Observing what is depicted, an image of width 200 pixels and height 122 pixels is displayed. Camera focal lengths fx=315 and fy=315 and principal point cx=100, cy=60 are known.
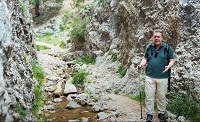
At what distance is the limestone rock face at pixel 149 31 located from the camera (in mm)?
9312

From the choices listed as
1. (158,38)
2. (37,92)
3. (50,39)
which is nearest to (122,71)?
(37,92)

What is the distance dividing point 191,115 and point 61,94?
234 inches

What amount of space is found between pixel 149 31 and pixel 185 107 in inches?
157

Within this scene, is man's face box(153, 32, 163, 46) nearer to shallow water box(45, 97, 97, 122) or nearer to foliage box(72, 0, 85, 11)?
shallow water box(45, 97, 97, 122)

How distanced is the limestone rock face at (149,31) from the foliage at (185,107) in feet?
0.78

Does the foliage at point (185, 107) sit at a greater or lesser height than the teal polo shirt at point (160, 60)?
lesser

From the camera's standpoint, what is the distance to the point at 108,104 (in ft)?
35.4

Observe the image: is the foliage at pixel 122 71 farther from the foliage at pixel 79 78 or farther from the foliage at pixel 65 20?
the foliage at pixel 65 20

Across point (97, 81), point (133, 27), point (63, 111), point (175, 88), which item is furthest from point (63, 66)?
point (175, 88)

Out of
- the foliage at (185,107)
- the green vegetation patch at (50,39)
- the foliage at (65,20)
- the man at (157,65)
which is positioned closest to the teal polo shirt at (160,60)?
the man at (157,65)

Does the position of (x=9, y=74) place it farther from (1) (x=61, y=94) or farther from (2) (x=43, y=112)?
(1) (x=61, y=94)

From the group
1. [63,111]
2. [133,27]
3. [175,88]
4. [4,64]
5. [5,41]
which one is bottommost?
[63,111]

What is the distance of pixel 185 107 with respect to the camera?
8.69 metres

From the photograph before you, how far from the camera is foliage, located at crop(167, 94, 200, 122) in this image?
27.3ft
